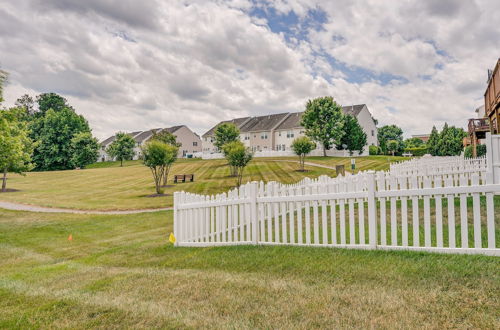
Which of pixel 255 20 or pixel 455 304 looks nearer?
pixel 455 304

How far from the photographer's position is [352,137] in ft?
163

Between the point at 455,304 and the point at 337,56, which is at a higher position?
the point at 337,56

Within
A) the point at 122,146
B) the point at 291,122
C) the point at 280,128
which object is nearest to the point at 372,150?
the point at 291,122

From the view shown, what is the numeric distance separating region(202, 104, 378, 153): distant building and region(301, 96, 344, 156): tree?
5.46m

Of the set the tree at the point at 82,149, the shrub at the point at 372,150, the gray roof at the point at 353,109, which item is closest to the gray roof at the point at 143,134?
the tree at the point at 82,149

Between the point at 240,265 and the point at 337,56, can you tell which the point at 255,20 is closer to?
the point at 337,56

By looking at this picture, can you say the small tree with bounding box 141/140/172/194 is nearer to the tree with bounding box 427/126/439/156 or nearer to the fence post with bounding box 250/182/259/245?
the fence post with bounding box 250/182/259/245

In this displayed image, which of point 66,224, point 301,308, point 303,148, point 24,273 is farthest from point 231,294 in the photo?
point 303,148

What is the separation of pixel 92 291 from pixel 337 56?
15553mm

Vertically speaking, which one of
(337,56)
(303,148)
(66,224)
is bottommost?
(66,224)

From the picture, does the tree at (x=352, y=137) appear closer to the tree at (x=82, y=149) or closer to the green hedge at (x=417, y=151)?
the green hedge at (x=417, y=151)

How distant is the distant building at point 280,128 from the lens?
57.5m

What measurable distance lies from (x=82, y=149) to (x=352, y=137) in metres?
53.5

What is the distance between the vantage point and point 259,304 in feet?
11.0
